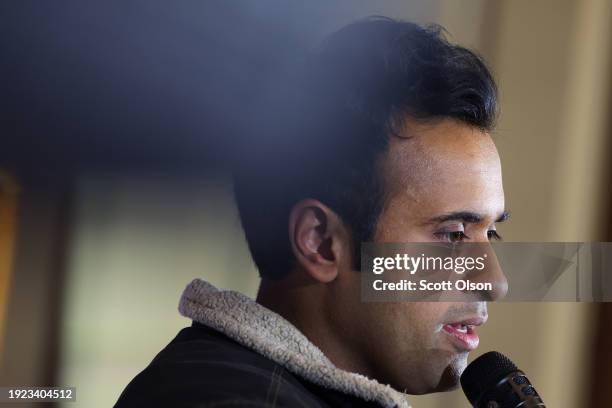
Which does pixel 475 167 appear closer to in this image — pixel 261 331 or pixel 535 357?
pixel 261 331

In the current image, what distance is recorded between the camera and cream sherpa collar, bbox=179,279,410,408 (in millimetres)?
728

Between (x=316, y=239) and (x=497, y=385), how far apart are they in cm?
23

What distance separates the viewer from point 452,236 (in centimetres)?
84

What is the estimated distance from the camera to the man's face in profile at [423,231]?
2.69 ft

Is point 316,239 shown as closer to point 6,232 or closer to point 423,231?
point 423,231

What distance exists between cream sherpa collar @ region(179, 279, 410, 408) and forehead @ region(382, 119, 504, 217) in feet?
0.60

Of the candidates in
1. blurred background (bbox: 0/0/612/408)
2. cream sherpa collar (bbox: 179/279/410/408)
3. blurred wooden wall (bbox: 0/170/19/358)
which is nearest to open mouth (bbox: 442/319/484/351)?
cream sherpa collar (bbox: 179/279/410/408)

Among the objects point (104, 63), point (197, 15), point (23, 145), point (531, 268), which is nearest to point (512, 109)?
point (531, 268)

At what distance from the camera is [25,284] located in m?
1.17

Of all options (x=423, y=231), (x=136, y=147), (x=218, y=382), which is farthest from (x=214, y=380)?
(x=136, y=147)

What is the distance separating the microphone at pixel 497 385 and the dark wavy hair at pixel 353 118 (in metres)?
0.16

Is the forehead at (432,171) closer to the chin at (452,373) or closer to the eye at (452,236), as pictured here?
the eye at (452,236)

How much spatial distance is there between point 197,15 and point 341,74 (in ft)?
1.35

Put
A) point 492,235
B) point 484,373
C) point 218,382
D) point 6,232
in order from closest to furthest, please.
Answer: point 218,382, point 484,373, point 492,235, point 6,232
